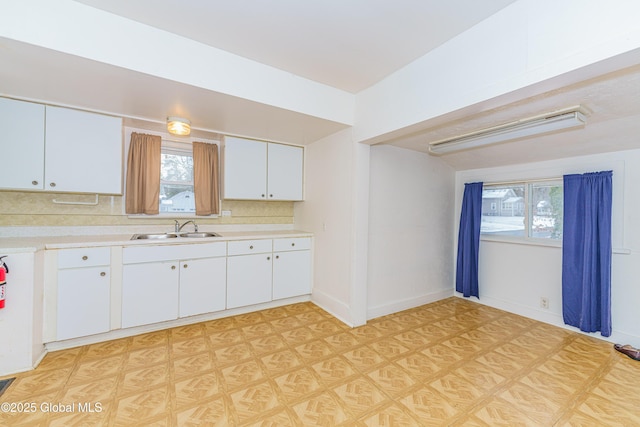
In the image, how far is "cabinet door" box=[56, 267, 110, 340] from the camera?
2.35m

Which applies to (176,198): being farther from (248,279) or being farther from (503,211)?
(503,211)

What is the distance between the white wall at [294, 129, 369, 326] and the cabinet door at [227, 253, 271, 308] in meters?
0.69

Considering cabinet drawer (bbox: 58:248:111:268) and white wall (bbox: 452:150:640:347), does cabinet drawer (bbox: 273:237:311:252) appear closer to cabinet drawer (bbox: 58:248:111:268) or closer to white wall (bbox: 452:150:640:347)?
cabinet drawer (bbox: 58:248:111:268)

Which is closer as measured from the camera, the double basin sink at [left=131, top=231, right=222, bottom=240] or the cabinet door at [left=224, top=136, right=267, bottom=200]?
the double basin sink at [left=131, top=231, right=222, bottom=240]

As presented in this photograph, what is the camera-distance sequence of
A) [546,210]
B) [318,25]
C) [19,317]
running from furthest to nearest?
[546,210] → [19,317] → [318,25]

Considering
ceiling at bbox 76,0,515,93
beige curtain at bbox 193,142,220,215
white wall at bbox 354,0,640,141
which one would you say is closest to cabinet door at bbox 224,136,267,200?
beige curtain at bbox 193,142,220,215

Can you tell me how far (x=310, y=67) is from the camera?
7.90 feet

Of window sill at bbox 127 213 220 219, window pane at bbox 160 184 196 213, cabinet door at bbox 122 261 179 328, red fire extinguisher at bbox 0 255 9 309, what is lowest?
cabinet door at bbox 122 261 179 328

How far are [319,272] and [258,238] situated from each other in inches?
36.8

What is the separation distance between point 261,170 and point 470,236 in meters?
3.07

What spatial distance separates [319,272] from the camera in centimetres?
359

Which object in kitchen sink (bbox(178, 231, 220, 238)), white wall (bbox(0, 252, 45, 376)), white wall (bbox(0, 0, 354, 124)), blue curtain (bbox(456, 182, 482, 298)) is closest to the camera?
white wall (bbox(0, 0, 354, 124))

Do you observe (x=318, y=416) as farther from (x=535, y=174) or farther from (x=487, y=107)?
(x=535, y=174)

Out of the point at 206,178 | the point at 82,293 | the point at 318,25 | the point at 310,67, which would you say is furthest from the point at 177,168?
the point at 318,25
